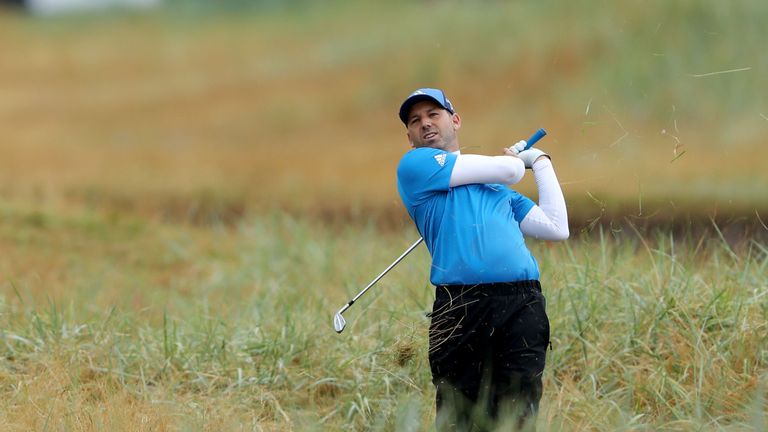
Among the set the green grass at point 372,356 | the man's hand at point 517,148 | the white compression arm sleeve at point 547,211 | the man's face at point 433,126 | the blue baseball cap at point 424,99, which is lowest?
the green grass at point 372,356

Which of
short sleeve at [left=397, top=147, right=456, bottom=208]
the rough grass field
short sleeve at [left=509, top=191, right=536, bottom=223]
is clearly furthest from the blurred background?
short sleeve at [left=397, top=147, right=456, bottom=208]

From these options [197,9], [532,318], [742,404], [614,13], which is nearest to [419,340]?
[532,318]

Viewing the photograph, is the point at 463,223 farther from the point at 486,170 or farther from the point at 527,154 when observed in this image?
the point at 527,154

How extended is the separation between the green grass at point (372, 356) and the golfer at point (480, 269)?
303mm

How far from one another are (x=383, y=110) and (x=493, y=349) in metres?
11.2

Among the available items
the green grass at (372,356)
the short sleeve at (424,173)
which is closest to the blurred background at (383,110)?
the green grass at (372,356)

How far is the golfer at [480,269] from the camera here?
4180mm

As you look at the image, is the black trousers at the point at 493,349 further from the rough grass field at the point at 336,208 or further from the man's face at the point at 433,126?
the man's face at the point at 433,126

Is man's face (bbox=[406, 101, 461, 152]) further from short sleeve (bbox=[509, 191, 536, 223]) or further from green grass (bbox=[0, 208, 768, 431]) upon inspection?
green grass (bbox=[0, 208, 768, 431])

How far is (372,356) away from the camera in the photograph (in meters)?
5.51

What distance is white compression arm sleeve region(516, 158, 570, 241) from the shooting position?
4281mm

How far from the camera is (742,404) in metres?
4.80

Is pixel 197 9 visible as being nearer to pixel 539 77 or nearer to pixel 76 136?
pixel 76 136

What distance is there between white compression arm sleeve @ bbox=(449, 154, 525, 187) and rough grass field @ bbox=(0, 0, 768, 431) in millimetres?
829
